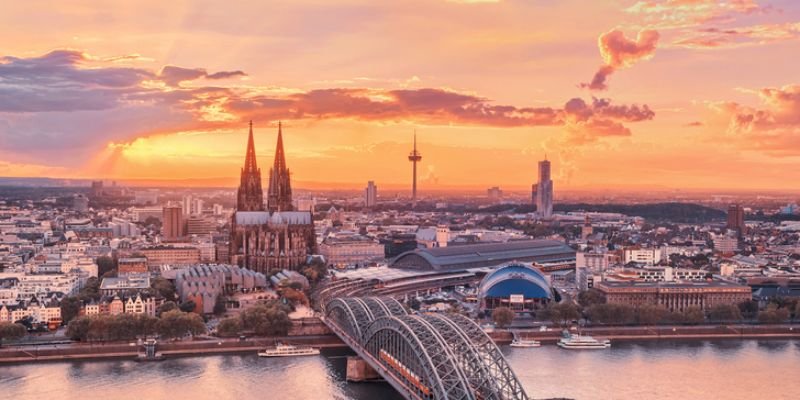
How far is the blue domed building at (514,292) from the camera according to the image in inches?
1324

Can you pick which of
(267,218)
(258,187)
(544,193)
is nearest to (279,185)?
(258,187)

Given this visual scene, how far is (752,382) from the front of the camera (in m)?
22.5

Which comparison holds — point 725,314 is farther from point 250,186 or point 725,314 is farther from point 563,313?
point 250,186

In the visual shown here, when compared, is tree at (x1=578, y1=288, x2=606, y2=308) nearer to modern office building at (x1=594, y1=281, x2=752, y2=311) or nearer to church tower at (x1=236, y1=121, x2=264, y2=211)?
modern office building at (x1=594, y1=281, x2=752, y2=311)

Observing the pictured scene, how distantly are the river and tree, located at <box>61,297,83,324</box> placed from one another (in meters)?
5.16

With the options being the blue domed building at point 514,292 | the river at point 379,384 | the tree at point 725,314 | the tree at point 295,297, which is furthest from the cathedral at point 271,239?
the tree at point 725,314

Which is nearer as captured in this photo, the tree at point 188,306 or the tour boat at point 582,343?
the tour boat at point 582,343

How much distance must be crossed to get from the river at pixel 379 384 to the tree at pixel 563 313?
3344 millimetres

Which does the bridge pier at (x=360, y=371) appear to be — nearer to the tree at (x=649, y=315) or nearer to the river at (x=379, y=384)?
the river at (x=379, y=384)

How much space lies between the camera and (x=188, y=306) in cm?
3106

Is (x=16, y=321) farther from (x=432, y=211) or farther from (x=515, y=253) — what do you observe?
(x=432, y=211)

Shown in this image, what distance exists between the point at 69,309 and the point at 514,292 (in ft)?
46.8

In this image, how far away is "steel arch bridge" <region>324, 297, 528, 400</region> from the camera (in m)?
16.1

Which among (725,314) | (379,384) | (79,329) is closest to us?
(379,384)
